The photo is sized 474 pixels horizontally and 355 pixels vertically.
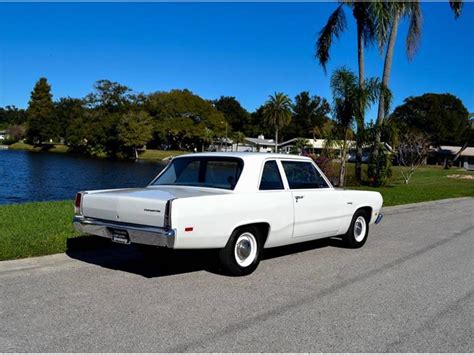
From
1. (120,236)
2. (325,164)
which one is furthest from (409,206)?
(120,236)

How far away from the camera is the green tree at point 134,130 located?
3612 inches

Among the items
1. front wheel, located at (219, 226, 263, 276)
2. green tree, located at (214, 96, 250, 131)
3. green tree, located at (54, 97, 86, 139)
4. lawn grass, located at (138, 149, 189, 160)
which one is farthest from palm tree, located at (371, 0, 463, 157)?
green tree, located at (214, 96, 250, 131)

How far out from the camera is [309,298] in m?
5.50

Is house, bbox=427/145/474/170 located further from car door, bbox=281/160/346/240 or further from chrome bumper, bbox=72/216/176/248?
chrome bumper, bbox=72/216/176/248

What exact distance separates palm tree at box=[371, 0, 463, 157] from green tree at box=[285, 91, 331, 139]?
101 m

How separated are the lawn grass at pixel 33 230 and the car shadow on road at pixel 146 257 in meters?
0.28

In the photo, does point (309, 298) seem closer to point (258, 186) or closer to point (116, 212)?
point (258, 186)

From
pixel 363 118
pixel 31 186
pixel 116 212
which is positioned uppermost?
pixel 363 118

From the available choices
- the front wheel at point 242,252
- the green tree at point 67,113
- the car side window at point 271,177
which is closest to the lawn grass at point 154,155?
the green tree at point 67,113

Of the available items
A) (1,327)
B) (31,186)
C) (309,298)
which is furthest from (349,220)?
(31,186)

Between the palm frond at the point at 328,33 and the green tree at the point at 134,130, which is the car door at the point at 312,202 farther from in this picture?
the green tree at the point at 134,130

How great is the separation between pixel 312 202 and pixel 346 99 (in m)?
15.6

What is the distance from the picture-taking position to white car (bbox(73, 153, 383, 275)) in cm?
573

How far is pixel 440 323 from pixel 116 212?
3.81 meters
